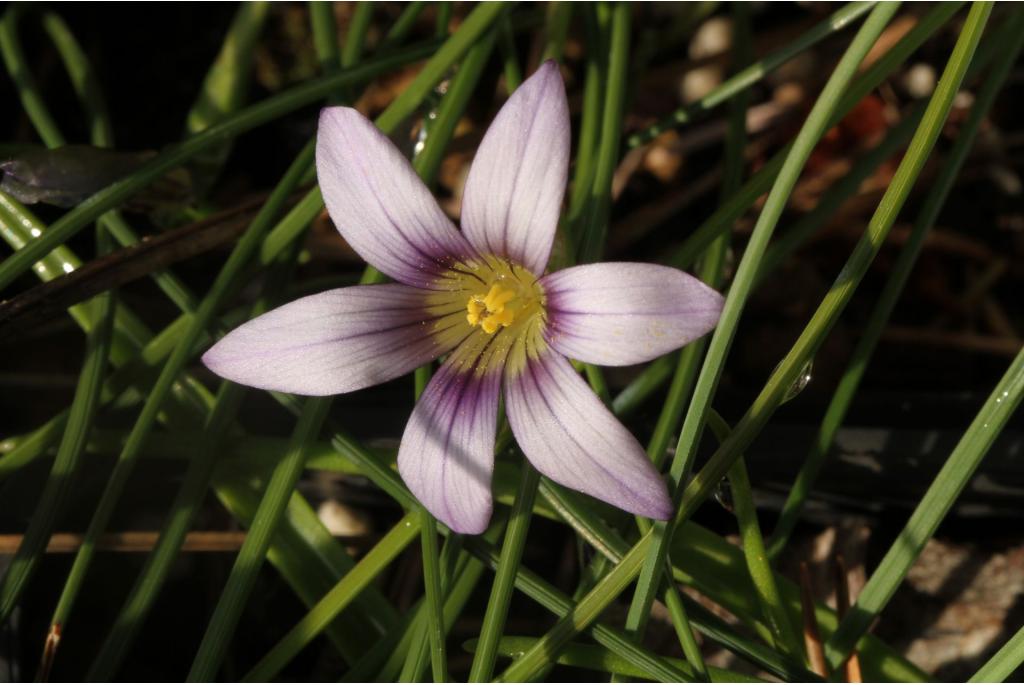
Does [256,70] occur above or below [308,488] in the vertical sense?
above

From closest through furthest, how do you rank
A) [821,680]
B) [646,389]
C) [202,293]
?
[821,680]
[646,389]
[202,293]

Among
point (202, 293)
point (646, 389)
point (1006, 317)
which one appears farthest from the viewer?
point (1006, 317)

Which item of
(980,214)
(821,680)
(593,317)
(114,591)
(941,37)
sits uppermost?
(941,37)

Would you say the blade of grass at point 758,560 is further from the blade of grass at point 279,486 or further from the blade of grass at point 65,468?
the blade of grass at point 65,468

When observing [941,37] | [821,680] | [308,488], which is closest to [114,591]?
[308,488]

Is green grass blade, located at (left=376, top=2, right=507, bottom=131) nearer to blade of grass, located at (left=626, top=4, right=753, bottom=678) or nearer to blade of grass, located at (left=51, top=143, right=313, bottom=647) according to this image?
blade of grass, located at (left=51, top=143, right=313, bottom=647)

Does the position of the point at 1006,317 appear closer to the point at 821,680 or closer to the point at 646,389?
the point at 646,389

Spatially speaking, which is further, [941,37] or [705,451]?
[941,37]

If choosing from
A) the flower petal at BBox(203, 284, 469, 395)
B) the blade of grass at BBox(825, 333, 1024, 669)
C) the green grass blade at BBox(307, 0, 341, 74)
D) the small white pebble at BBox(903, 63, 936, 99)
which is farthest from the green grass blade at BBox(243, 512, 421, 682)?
the small white pebble at BBox(903, 63, 936, 99)

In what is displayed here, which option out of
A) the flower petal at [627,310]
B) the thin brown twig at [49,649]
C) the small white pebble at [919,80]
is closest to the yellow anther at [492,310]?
the flower petal at [627,310]
